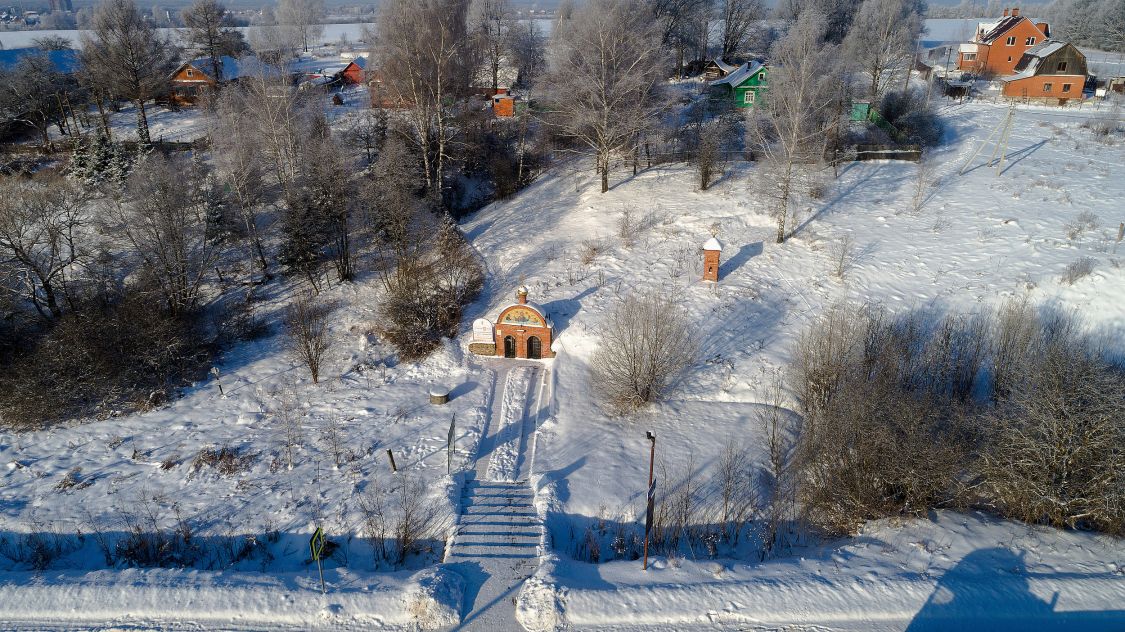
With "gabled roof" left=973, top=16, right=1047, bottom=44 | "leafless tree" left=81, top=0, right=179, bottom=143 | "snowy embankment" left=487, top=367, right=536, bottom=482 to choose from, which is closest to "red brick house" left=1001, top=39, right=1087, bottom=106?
"gabled roof" left=973, top=16, right=1047, bottom=44

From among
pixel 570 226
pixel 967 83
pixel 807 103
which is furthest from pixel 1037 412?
pixel 967 83

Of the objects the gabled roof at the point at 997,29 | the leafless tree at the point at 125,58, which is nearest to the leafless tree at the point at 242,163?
the leafless tree at the point at 125,58

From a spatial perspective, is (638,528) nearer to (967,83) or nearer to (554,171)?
(554,171)

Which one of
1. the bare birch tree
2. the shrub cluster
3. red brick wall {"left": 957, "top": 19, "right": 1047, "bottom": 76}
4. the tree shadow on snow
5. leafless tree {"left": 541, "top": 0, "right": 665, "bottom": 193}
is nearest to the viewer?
the tree shadow on snow

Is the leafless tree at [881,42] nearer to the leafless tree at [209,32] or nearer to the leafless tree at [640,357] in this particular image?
the leafless tree at [640,357]

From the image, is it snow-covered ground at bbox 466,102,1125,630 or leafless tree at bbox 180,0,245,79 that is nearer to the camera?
snow-covered ground at bbox 466,102,1125,630

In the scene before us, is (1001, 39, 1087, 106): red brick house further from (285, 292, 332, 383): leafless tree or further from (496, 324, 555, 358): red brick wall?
(285, 292, 332, 383): leafless tree

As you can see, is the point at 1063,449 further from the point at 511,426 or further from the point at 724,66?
the point at 724,66
